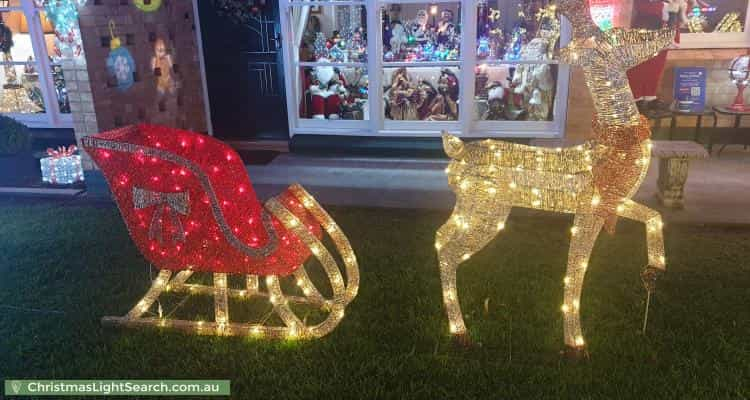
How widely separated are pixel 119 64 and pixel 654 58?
5.46m

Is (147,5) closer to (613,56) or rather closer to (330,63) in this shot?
(330,63)

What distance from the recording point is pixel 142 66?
5801 mm

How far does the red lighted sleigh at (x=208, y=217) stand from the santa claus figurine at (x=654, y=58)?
→ 15.4 ft

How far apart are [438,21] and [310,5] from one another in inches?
56.5

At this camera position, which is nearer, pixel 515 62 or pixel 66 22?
pixel 66 22

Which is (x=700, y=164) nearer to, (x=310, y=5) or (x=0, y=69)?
(x=310, y=5)

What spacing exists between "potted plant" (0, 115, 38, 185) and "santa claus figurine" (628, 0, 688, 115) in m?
6.43

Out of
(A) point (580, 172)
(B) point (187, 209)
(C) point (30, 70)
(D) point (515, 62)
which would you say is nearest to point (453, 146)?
(A) point (580, 172)

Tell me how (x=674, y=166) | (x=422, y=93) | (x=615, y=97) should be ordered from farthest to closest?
(x=422, y=93) < (x=674, y=166) < (x=615, y=97)

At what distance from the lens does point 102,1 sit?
5172 mm

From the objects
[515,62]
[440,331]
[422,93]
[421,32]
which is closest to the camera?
[440,331]

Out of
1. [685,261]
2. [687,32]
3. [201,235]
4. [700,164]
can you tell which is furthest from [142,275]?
[687,32]

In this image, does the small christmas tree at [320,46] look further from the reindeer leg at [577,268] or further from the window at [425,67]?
the reindeer leg at [577,268]

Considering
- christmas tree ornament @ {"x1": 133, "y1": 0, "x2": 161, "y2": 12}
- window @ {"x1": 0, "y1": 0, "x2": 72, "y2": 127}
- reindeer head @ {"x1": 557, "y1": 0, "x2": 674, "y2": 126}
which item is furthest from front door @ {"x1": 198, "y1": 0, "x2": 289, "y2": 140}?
reindeer head @ {"x1": 557, "y1": 0, "x2": 674, "y2": 126}
